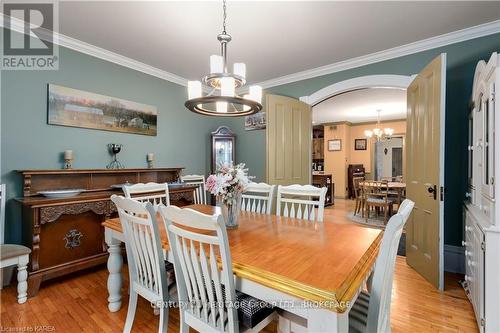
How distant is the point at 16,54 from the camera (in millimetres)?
2445

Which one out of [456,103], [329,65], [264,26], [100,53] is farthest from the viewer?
[329,65]

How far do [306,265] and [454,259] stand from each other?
2693 mm

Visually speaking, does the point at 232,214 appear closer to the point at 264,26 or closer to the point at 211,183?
the point at 211,183

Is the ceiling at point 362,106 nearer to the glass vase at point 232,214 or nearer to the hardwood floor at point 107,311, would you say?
the hardwood floor at point 107,311

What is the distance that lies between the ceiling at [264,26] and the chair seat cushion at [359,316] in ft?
7.52

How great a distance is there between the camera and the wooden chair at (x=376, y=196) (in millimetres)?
4715

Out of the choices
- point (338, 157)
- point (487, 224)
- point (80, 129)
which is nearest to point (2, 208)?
point (80, 129)

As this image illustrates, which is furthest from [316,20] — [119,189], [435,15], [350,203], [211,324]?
[350,203]

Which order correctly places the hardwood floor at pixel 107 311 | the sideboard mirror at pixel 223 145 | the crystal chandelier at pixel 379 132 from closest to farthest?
1. the hardwood floor at pixel 107 311
2. the sideboard mirror at pixel 223 145
3. the crystal chandelier at pixel 379 132

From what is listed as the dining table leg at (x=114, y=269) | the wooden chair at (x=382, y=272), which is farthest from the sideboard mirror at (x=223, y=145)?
the wooden chair at (x=382, y=272)

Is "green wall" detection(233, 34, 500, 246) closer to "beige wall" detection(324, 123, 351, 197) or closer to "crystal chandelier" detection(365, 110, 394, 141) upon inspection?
"crystal chandelier" detection(365, 110, 394, 141)

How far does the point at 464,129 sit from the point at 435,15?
4.09 feet

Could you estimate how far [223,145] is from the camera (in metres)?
4.37

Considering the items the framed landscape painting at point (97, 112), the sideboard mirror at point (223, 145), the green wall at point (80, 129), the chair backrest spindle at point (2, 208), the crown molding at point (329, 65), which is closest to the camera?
the chair backrest spindle at point (2, 208)
